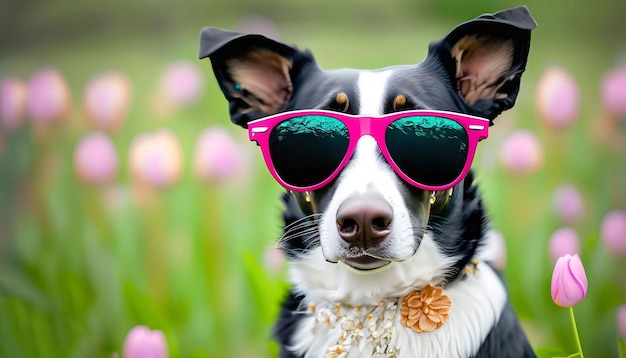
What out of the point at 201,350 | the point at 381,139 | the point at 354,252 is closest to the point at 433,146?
the point at 381,139

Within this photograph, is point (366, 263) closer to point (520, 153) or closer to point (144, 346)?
point (144, 346)

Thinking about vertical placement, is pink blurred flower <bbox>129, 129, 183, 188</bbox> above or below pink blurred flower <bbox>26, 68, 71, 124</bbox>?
below

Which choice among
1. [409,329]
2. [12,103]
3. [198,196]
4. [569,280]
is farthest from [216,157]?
[569,280]

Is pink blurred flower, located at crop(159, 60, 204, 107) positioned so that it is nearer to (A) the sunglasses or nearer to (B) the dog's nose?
(A) the sunglasses

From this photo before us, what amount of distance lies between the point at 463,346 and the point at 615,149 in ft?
3.81

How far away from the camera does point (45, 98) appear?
2.27m

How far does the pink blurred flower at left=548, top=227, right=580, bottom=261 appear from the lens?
2.03m

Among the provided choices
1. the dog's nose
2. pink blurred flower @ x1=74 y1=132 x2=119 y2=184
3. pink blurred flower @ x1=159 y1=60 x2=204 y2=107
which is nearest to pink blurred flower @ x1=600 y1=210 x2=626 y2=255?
the dog's nose

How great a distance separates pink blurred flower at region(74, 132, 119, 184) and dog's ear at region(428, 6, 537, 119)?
119cm

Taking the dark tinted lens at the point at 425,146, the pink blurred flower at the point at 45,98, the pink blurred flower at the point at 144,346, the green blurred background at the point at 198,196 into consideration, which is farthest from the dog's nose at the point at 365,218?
the pink blurred flower at the point at 45,98

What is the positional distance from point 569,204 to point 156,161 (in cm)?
133

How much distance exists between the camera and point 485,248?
1.51 metres

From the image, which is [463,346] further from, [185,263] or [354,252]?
[185,263]

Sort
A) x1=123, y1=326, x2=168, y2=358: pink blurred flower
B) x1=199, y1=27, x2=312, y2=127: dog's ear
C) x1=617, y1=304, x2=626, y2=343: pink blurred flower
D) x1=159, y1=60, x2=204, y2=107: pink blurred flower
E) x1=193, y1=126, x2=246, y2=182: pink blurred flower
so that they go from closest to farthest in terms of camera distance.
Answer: x1=199, y1=27, x2=312, y2=127: dog's ear → x1=123, y1=326, x2=168, y2=358: pink blurred flower → x1=617, y1=304, x2=626, y2=343: pink blurred flower → x1=193, y1=126, x2=246, y2=182: pink blurred flower → x1=159, y1=60, x2=204, y2=107: pink blurred flower
